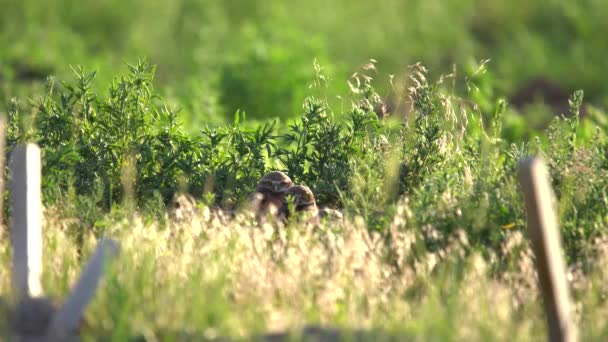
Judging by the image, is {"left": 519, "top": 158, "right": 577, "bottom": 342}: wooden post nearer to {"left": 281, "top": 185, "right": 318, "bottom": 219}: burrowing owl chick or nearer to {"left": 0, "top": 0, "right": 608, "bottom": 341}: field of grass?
{"left": 0, "top": 0, "right": 608, "bottom": 341}: field of grass

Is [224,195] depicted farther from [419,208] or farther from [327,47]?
[327,47]

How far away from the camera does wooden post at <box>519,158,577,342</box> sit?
4.07m

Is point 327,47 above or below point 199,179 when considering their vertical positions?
above

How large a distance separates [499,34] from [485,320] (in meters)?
12.7

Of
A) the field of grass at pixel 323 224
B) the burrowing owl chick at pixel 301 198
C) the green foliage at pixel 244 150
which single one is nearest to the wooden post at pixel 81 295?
the field of grass at pixel 323 224

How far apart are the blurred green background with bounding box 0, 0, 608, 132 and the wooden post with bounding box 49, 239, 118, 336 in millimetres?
7897

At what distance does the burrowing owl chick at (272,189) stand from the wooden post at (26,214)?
55.0 inches

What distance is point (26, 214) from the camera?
186 inches

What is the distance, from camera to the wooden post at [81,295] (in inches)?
164

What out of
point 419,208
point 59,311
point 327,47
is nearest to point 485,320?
point 419,208

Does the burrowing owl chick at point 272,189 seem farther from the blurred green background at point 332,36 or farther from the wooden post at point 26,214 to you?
the blurred green background at point 332,36

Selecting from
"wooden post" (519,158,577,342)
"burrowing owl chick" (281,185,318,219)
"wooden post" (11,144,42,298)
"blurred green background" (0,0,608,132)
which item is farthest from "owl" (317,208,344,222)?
"blurred green background" (0,0,608,132)

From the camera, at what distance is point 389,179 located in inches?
236

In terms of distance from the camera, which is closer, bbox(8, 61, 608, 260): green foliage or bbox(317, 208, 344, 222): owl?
bbox(317, 208, 344, 222): owl
